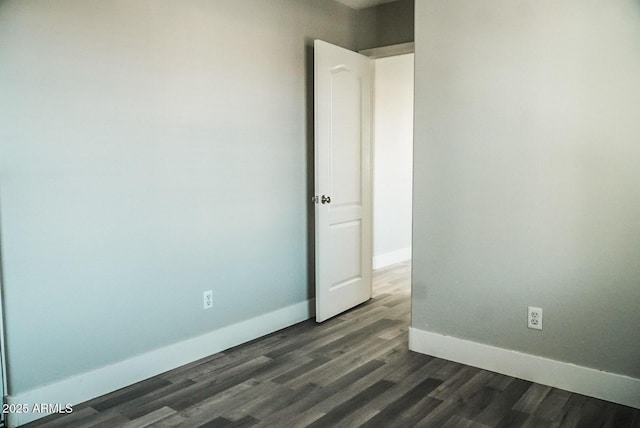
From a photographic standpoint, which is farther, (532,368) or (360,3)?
(360,3)

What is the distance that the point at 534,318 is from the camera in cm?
285

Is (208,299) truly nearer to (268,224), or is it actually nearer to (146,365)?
(146,365)

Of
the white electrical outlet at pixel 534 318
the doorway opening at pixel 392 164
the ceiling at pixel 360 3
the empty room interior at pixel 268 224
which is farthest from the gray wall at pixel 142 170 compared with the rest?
the doorway opening at pixel 392 164

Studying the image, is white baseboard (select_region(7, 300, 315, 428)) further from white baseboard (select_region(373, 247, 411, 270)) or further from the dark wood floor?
white baseboard (select_region(373, 247, 411, 270))

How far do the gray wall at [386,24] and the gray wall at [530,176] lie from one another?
3.66 ft

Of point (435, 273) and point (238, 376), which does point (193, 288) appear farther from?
point (435, 273)

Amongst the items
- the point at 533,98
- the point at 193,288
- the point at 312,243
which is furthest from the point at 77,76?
the point at 533,98

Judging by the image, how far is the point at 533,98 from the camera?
9.12 ft

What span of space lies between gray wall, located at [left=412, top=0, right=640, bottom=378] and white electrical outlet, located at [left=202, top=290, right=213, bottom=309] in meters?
1.33

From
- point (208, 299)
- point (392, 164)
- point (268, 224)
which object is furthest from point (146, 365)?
point (392, 164)

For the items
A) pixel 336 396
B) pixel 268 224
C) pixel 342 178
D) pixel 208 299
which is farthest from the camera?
pixel 342 178

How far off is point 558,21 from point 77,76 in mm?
2488

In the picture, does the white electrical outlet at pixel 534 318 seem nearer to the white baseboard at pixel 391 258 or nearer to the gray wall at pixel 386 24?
the gray wall at pixel 386 24

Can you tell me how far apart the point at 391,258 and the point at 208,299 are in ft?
10.8
